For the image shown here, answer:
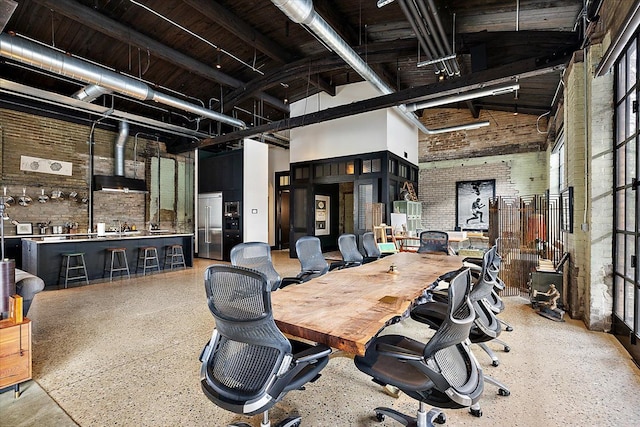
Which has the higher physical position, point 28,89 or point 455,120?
point 455,120

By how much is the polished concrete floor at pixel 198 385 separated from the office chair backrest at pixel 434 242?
1.35 m

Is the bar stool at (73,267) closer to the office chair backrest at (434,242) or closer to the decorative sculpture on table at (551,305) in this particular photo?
the office chair backrest at (434,242)

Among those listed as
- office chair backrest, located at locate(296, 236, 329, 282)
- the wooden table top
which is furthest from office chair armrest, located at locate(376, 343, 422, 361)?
office chair backrest, located at locate(296, 236, 329, 282)

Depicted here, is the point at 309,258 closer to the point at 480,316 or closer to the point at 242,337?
the point at 480,316

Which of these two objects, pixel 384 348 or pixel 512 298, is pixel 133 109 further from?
pixel 512 298

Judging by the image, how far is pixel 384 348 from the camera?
1.68 metres

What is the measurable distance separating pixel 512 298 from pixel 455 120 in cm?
660

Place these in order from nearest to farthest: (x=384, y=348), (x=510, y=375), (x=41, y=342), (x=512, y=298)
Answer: (x=384, y=348)
(x=510, y=375)
(x=41, y=342)
(x=512, y=298)

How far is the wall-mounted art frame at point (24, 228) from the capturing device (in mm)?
7010

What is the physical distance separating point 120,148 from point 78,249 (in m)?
3.72

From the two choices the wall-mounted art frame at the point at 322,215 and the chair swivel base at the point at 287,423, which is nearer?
the chair swivel base at the point at 287,423

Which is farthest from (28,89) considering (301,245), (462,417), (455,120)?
(455,120)

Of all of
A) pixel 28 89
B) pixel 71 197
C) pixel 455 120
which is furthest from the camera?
pixel 455 120

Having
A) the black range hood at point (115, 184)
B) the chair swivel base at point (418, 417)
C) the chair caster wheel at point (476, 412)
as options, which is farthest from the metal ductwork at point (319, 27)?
the black range hood at point (115, 184)
